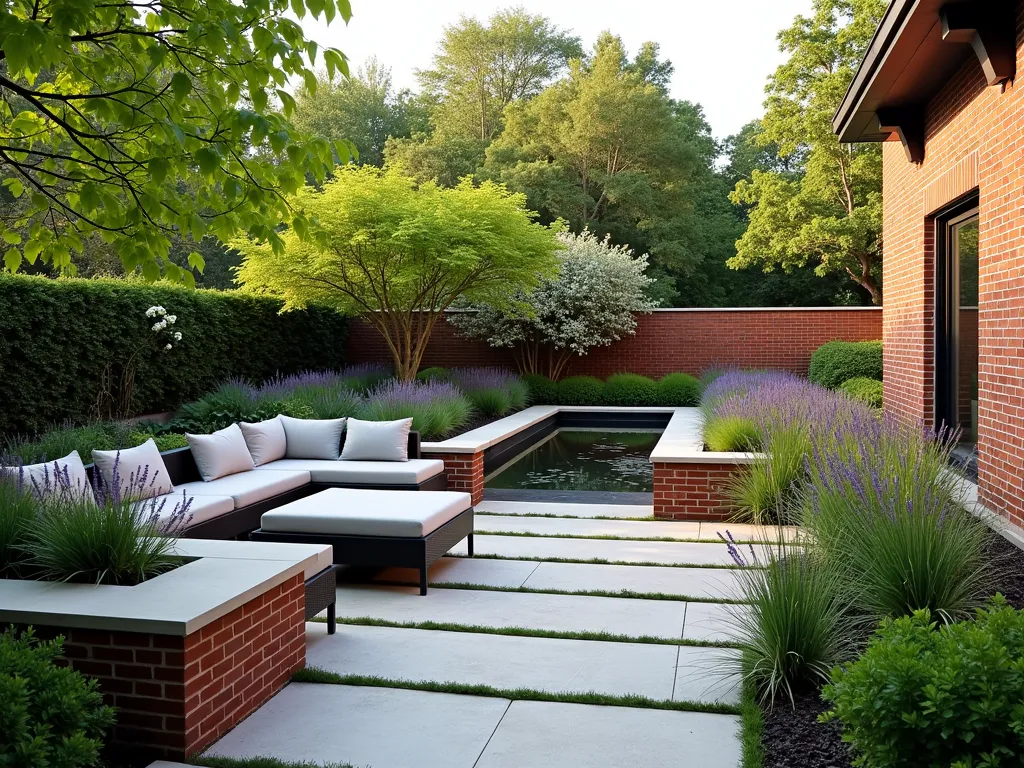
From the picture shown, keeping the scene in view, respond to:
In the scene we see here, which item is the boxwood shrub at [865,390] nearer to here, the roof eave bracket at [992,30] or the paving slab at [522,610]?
the roof eave bracket at [992,30]

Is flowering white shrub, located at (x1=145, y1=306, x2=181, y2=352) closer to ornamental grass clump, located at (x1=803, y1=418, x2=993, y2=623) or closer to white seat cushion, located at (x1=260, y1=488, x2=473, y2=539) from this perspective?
white seat cushion, located at (x1=260, y1=488, x2=473, y2=539)

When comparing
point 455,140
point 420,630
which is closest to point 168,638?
point 420,630

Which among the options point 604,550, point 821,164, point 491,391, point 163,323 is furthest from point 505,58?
point 604,550

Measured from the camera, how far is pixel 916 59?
260 inches

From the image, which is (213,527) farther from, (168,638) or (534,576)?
(168,638)

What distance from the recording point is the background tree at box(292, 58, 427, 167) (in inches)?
1373

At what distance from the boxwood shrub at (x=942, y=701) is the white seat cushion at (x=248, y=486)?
495 centimetres

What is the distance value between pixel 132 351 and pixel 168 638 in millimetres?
9412

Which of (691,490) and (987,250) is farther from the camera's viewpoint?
(691,490)

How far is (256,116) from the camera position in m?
3.41

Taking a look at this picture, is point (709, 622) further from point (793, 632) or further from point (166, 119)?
point (166, 119)

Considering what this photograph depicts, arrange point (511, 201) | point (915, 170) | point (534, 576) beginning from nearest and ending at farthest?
point (534, 576), point (915, 170), point (511, 201)

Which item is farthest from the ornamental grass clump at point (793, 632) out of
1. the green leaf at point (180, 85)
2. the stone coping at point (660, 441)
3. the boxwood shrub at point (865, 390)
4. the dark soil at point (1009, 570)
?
the boxwood shrub at point (865, 390)

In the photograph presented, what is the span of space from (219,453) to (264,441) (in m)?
0.85
